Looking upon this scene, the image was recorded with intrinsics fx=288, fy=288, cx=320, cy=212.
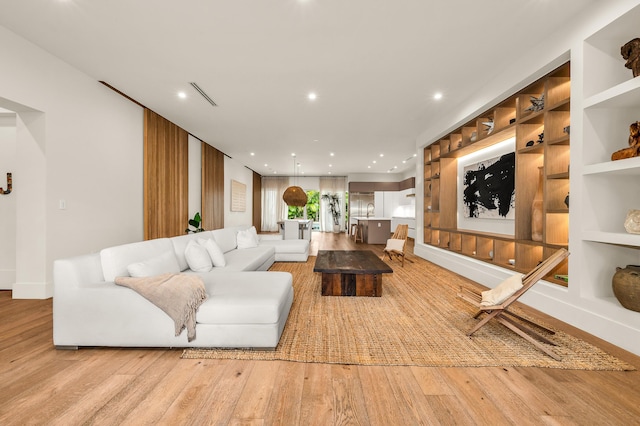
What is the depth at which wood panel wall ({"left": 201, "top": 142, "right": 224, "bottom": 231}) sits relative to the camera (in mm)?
Answer: 7457

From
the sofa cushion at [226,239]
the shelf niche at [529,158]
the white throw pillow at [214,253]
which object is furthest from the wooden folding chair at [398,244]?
the white throw pillow at [214,253]

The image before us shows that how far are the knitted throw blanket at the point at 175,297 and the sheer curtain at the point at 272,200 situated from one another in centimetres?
1127

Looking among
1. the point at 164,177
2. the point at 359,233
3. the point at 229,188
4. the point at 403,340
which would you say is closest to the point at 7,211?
the point at 164,177

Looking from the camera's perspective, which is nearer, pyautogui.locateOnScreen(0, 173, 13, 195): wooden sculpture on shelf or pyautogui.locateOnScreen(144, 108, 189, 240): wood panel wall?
pyautogui.locateOnScreen(0, 173, 13, 195): wooden sculpture on shelf

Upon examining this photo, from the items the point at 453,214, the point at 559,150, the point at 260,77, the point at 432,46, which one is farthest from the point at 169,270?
the point at 453,214

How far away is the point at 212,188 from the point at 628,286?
7991 mm

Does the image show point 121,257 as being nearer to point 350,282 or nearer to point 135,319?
point 135,319

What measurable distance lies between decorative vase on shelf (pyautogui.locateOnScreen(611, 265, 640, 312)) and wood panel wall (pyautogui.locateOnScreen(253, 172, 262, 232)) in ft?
37.6

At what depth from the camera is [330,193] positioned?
13.5m

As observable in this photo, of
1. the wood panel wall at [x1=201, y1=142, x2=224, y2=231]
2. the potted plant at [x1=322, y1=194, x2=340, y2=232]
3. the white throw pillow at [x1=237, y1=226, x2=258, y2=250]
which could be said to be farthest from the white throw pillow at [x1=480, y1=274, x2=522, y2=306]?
the potted plant at [x1=322, y1=194, x2=340, y2=232]

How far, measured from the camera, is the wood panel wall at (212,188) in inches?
294

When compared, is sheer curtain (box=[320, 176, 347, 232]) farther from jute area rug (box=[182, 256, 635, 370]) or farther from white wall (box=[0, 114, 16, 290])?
white wall (box=[0, 114, 16, 290])

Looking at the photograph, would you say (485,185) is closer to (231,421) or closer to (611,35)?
(611,35)

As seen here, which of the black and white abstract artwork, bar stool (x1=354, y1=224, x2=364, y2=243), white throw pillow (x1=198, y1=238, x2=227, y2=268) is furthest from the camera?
bar stool (x1=354, y1=224, x2=364, y2=243)
